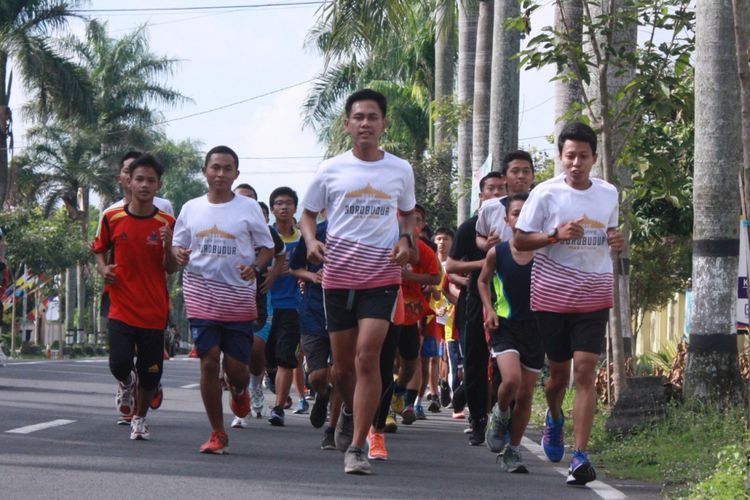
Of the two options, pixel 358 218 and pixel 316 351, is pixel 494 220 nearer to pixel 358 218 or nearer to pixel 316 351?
pixel 316 351

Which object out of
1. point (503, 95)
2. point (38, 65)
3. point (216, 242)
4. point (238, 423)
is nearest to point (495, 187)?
point (238, 423)

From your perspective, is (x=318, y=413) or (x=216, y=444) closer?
(x=216, y=444)

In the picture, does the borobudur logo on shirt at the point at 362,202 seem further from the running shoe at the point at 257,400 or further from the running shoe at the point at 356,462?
the running shoe at the point at 257,400

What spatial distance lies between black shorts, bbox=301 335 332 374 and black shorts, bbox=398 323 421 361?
6.52ft

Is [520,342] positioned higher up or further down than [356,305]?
further down

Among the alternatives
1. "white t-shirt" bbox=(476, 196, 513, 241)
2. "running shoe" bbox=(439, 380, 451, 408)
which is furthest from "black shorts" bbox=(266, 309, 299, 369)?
"running shoe" bbox=(439, 380, 451, 408)

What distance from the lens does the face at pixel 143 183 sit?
37.2 ft

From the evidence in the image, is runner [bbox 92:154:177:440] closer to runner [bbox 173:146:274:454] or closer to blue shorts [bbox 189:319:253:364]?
runner [bbox 173:146:274:454]

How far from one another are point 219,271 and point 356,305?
139 cm

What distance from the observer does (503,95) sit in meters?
21.5

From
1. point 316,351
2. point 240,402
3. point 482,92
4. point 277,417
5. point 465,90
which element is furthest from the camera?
point 465,90

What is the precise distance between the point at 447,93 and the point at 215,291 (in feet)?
75.5

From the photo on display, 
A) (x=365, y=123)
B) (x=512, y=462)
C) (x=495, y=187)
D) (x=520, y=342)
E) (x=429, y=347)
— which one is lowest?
(x=512, y=462)

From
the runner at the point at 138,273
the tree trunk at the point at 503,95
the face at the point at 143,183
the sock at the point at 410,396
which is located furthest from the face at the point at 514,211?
the tree trunk at the point at 503,95
